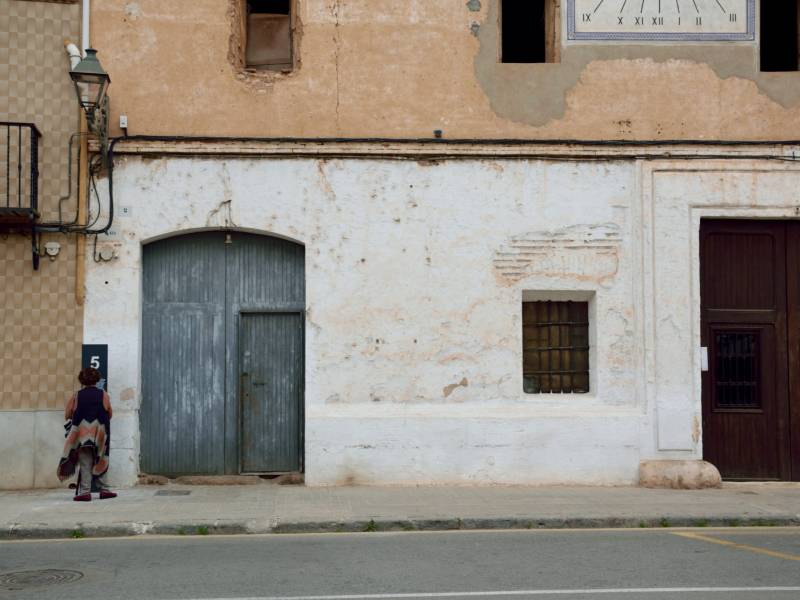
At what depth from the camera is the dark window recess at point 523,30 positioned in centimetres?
1358

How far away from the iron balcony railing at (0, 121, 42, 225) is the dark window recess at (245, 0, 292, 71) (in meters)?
2.89

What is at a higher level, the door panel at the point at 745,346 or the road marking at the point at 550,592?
the door panel at the point at 745,346

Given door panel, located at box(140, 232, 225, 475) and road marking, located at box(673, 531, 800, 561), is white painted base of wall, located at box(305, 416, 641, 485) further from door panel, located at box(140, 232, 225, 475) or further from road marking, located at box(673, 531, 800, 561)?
road marking, located at box(673, 531, 800, 561)

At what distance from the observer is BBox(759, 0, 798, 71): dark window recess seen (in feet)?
45.1

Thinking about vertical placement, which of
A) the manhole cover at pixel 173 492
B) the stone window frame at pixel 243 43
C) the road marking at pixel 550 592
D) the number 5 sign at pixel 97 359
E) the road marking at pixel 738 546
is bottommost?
the road marking at pixel 738 546

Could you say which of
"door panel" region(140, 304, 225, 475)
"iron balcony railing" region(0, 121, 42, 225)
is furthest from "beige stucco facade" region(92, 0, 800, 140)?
"door panel" region(140, 304, 225, 475)

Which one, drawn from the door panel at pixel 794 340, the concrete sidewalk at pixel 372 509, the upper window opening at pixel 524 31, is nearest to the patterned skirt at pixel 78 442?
the concrete sidewalk at pixel 372 509

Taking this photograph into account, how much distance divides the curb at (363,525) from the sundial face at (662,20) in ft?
20.2

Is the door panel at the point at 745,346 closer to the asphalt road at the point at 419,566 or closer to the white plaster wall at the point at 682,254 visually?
the white plaster wall at the point at 682,254

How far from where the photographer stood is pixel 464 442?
1252 cm

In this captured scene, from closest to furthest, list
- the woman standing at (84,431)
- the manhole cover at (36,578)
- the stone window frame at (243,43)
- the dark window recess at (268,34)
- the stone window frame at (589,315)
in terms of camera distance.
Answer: the manhole cover at (36,578) → the woman standing at (84,431) → the stone window frame at (243,43) → the stone window frame at (589,315) → the dark window recess at (268,34)

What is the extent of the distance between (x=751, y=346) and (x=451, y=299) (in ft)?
12.9

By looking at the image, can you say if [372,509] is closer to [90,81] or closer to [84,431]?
[84,431]

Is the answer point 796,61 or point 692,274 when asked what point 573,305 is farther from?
point 796,61
